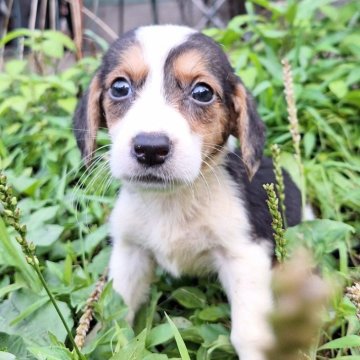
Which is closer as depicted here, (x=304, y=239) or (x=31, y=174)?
(x=304, y=239)

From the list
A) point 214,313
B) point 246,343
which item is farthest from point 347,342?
point 214,313

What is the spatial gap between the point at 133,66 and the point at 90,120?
484 mm

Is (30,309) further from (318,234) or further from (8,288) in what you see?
(318,234)

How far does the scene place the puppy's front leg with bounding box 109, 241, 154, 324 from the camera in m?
2.86

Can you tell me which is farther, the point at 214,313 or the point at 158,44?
the point at 214,313

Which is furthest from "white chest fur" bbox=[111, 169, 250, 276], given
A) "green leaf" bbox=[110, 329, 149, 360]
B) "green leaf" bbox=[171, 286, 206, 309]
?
"green leaf" bbox=[110, 329, 149, 360]

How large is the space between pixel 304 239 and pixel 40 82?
9.26ft

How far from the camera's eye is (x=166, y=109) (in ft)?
7.52

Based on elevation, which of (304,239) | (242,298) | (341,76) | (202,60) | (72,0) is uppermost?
(72,0)

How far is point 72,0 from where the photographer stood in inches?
189

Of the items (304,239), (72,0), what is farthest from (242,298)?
(72,0)

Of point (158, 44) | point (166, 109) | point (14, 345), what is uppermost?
point (158, 44)

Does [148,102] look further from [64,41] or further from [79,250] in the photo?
[64,41]

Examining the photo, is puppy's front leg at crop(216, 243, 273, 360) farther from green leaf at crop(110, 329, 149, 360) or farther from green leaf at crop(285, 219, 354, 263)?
green leaf at crop(110, 329, 149, 360)
